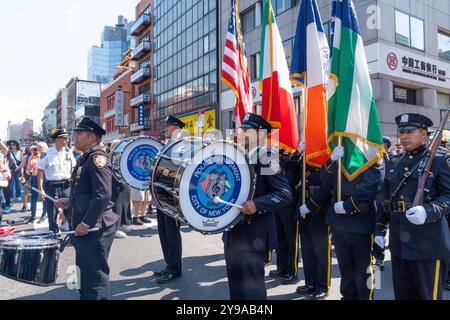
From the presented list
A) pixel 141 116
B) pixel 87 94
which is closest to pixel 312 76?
pixel 141 116

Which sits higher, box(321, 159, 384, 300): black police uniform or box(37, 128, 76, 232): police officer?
box(37, 128, 76, 232): police officer

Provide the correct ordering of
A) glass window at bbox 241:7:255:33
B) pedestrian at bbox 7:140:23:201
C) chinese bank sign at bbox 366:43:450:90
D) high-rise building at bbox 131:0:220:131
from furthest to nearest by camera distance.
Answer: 1. high-rise building at bbox 131:0:220:131
2. glass window at bbox 241:7:255:33
3. chinese bank sign at bbox 366:43:450:90
4. pedestrian at bbox 7:140:23:201

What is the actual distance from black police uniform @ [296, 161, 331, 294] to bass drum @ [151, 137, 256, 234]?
61.1 inches

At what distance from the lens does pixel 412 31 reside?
1852cm

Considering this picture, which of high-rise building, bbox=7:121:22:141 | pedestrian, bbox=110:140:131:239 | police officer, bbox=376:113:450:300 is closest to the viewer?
police officer, bbox=376:113:450:300

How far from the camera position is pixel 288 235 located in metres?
5.17

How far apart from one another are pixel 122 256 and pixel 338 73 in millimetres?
4323

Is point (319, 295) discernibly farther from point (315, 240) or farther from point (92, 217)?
point (92, 217)

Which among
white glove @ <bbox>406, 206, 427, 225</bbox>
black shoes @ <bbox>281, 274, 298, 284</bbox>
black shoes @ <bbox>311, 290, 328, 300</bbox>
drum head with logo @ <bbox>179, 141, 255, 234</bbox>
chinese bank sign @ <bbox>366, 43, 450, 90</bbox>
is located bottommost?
black shoes @ <bbox>311, 290, 328, 300</bbox>

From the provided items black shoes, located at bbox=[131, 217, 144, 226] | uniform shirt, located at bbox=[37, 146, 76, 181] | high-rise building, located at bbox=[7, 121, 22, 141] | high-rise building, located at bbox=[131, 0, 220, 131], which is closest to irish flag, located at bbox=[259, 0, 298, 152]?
uniform shirt, located at bbox=[37, 146, 76, 181]

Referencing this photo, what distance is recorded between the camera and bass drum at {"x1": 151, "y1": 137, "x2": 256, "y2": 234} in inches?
118

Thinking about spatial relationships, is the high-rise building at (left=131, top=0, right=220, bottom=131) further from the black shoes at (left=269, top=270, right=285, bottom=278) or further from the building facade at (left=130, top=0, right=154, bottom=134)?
the black shoes at (left=269, top=270, right=285, bottom=278)

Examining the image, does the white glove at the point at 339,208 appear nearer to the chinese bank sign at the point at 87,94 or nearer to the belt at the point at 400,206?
the belt at the point at 400,206

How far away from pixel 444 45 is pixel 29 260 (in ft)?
76.4
